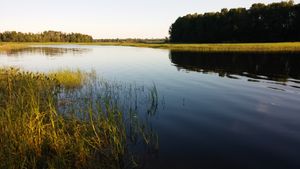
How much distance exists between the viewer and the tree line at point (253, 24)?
96.9 metres

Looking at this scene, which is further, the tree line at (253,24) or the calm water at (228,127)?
the tree line at (253,24)

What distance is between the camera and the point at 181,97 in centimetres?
1903

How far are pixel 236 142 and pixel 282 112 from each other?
5771 millimetres

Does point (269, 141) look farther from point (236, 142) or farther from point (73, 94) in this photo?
point (73, 94)

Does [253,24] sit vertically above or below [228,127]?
Answer: above

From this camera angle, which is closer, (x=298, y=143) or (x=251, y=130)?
(x=298, y=143)

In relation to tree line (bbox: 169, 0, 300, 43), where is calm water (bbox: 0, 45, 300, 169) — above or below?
below

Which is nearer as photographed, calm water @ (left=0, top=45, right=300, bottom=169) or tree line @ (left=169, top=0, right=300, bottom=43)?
calm water @ (left=0, top=45, right=300, bottom=169)

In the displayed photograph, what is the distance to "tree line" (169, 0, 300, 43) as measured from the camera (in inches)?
3813

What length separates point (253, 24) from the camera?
10425cm

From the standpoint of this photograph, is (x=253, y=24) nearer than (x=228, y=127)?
No

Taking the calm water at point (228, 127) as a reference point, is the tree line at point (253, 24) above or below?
above

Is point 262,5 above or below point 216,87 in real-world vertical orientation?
above

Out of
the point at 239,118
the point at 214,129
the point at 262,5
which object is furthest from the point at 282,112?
the point at 262,5
